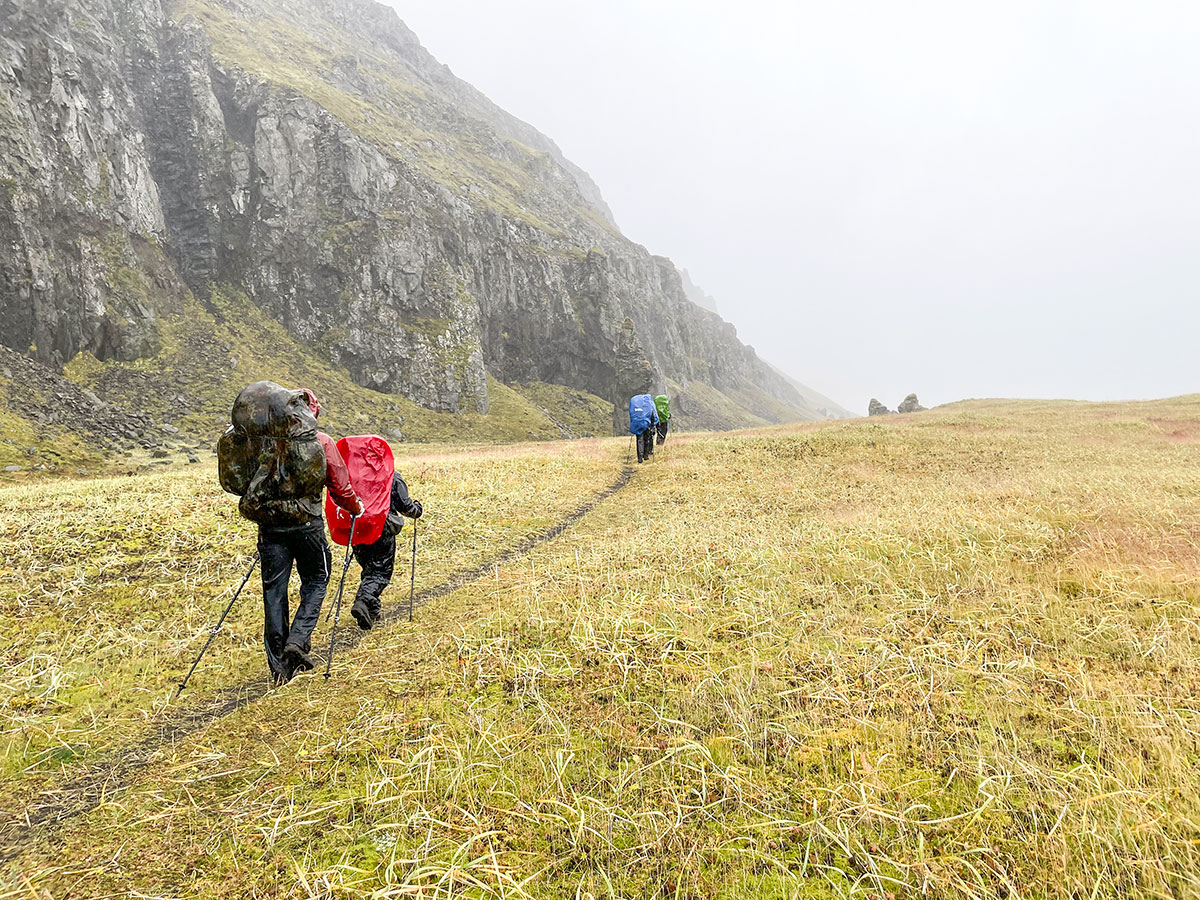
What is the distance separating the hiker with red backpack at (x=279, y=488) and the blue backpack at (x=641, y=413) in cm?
1877

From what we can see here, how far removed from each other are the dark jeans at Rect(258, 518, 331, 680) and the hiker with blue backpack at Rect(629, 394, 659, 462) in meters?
18.4

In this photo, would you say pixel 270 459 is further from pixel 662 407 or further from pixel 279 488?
pixel 662 407

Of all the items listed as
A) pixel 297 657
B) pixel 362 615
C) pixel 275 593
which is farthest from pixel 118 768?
pixel 362 615

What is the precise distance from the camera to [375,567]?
768cm

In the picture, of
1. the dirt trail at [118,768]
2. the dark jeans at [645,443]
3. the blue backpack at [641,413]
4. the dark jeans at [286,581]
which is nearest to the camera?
the dirt trail at [118,768]

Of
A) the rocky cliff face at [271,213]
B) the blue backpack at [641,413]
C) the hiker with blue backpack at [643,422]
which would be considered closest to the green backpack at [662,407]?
the hiker with blue backpack at [643,422]

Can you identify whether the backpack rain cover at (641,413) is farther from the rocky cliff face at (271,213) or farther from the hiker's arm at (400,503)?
the rocky cliff face at (271,213)

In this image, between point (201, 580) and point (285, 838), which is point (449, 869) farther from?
point (201, 580)

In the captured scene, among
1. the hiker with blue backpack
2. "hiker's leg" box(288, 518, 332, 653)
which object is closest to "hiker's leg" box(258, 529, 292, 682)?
"hiker's leg" box(288, 518, 332, 653)

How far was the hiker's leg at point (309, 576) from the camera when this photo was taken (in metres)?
6.03

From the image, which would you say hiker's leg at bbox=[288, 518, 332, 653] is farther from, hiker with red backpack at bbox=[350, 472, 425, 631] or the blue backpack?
the blue backpack

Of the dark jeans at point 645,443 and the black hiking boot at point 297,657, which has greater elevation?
the dark jeans at point 645,443

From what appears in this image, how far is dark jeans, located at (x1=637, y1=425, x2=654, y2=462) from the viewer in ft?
82.3

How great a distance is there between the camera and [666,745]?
3818 mm
